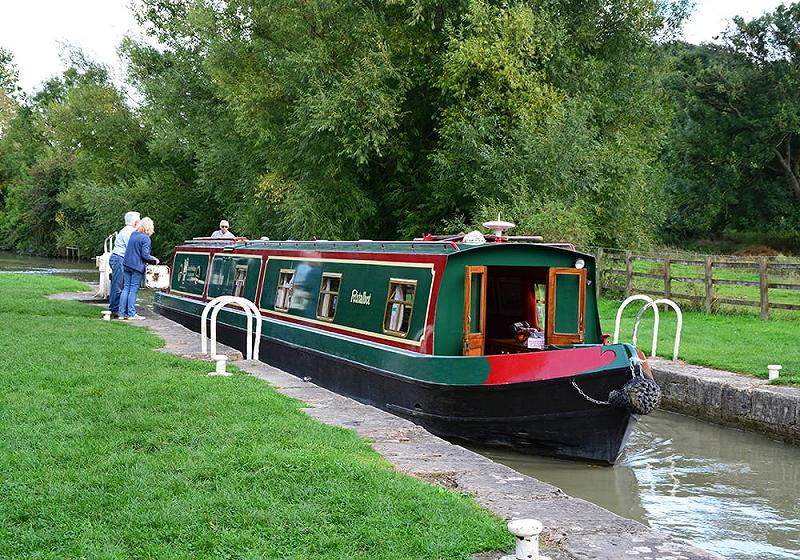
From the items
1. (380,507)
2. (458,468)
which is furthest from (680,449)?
(380,507)

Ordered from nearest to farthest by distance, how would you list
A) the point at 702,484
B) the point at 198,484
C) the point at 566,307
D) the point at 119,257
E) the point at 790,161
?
the point at 198,484
the point at 702,484
the point at 566,307
the point at 119,257
the point at 790,161

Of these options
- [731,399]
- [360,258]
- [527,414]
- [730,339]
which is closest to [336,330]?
[360,258]

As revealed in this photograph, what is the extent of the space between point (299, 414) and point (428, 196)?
15698 mm

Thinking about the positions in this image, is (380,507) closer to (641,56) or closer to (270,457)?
(270,457)

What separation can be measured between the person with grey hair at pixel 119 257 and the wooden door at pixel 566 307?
21.3ft

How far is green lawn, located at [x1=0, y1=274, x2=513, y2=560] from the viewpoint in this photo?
13.0ft

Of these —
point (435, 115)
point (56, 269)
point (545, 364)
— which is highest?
point (435, 115)

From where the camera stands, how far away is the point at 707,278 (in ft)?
49.2

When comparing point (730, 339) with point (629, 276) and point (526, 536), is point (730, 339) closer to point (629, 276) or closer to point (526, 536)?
point (629, 276)

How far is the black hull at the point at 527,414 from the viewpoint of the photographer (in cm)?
777

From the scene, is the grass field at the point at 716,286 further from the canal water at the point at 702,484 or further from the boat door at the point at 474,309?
the boat door at the point at 474,309

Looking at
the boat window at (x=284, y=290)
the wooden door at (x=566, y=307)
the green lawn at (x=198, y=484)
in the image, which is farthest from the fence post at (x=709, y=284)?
the green lawn at (x=198, y=484)

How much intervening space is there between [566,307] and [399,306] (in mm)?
1729

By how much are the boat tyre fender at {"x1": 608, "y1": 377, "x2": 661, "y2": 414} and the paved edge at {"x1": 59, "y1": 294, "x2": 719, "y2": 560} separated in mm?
1887
